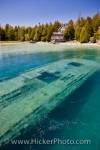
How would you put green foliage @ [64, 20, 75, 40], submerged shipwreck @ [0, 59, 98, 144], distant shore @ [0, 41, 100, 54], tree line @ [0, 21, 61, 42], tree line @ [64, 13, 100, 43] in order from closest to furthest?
submerged shipwreck @ [0, 59, 98, 144]
distant shore @ [0, 41, 100, 54]
tree line @ [64, 13, 100, 43]
green foliage @ [64, 20, 75, 40]
tree line @ [0, 21, 61, 42]

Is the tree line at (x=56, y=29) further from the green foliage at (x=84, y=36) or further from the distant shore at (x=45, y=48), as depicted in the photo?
the distant shore at (x=45, y=48)

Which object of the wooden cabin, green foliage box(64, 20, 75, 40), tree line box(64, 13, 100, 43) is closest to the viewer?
tree line box(64, 13, 100, 43)

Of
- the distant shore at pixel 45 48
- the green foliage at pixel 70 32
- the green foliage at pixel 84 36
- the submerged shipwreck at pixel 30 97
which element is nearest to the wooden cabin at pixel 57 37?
the green foliage at pixel 70 32

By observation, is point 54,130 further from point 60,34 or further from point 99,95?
point 60,34

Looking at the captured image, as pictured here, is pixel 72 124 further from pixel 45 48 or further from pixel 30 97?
pixel 45 48

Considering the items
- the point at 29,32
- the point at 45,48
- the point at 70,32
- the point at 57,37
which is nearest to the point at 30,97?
the point at 45,48

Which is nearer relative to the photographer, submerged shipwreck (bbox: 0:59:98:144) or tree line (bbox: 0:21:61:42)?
submerged shipwreck (bbox: 0:59:98:144)

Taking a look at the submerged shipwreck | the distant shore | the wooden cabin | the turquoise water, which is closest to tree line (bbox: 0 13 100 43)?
the wooden cabin

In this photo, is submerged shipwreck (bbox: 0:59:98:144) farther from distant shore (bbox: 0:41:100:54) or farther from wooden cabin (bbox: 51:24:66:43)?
wooden cabin (bbox: 51:24:66:43)
